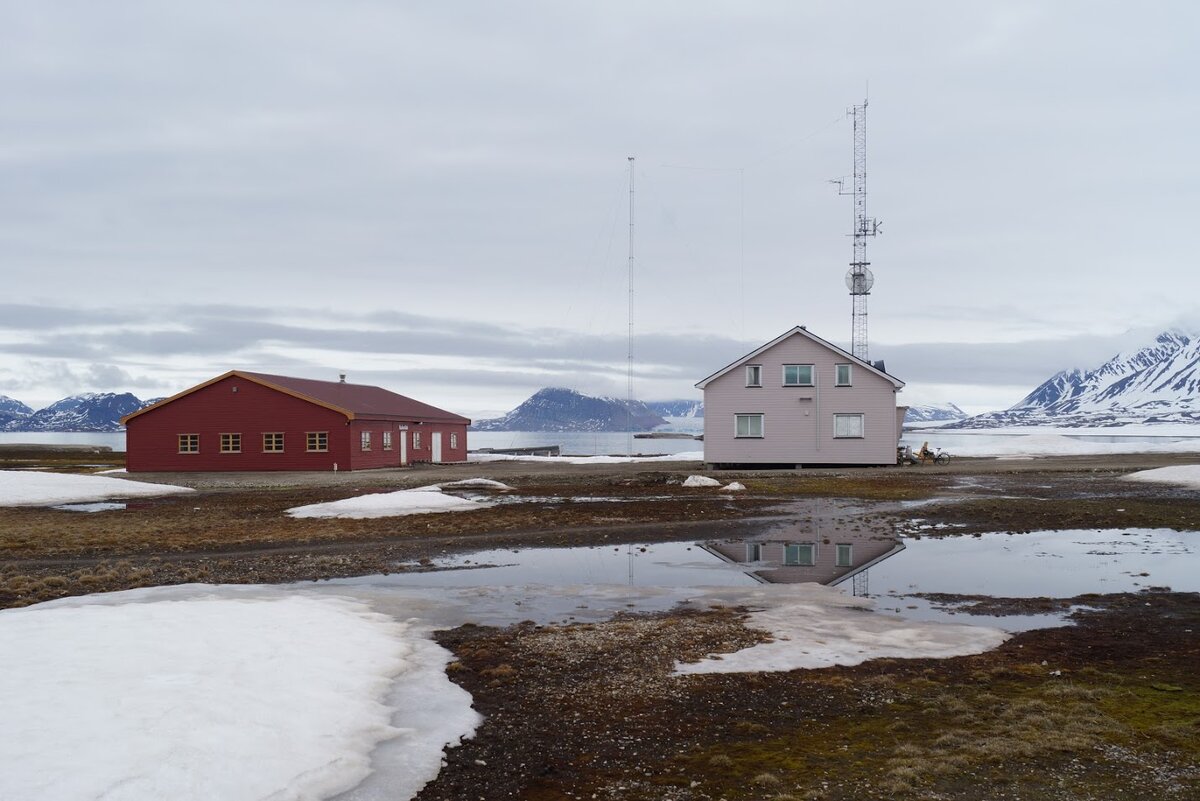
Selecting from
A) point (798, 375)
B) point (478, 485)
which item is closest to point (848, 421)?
point (798, 375)

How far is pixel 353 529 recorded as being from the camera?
2267 centimetres

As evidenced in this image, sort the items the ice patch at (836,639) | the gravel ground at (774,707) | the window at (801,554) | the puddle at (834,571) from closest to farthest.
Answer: the gravel ground at (774,707) < the ice patch at (836,639) < the puddle at (834,571) < the window at (801,554)

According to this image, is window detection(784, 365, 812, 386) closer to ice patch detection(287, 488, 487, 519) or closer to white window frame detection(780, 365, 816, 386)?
white window frame detection(780, 365, 816, 386)

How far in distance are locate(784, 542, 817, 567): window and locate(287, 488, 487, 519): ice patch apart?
1131 centimetres

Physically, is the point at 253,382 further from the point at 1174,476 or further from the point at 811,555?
the point at 1174,476

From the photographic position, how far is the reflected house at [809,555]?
624 inches

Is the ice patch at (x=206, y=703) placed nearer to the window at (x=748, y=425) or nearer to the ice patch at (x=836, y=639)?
the ice patch at (x=836, y=639)

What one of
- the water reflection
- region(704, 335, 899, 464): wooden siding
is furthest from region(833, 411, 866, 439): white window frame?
the water reflection

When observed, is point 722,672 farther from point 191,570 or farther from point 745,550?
point 191,570

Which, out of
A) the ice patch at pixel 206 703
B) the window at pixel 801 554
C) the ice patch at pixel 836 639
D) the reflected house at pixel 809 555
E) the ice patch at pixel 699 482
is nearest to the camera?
the ice patch at pixel 206 703

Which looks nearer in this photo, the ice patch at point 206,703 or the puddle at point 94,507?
the ice patch at point 206,703

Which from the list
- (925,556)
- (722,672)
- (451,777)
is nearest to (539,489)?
(925,556)

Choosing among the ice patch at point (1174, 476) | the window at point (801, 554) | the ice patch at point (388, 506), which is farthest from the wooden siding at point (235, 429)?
the ice patch at point (1174, 476)

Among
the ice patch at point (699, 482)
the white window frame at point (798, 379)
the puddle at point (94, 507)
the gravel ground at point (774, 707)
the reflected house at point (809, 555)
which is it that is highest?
the white window frame at point (798, 379)
